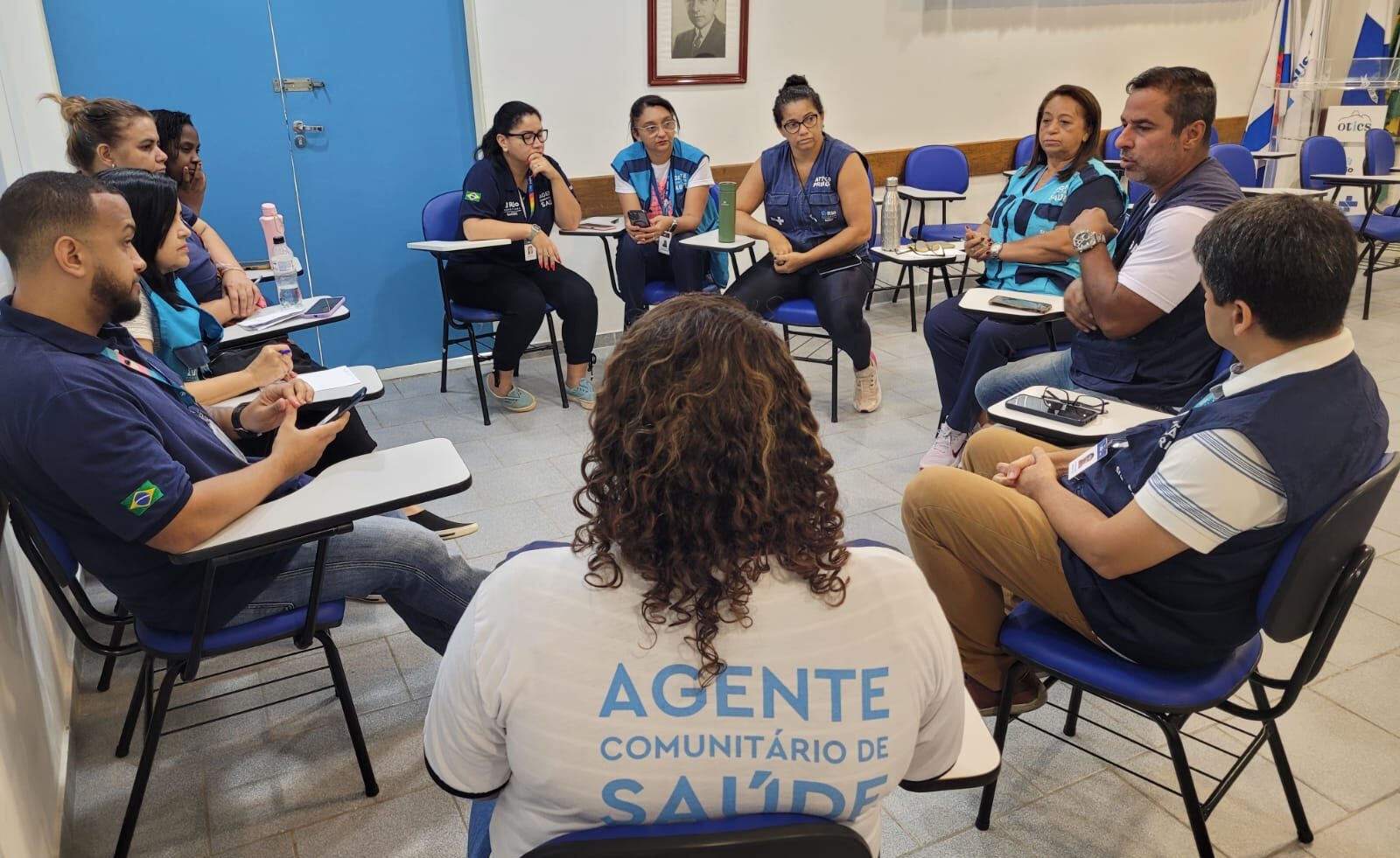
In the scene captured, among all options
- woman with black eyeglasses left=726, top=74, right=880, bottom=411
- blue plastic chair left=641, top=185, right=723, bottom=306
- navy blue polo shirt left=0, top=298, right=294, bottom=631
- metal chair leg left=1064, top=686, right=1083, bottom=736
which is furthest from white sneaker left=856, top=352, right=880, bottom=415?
navy blue polo shirt left=0, top=298, right=294, bottom=631

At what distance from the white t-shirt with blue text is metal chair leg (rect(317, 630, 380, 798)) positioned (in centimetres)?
93

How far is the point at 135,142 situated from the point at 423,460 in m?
1.80

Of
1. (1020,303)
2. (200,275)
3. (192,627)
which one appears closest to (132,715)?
(192,627)

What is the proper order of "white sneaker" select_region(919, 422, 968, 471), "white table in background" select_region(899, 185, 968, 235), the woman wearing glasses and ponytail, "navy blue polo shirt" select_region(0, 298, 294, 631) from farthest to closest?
"white table in background" select_region(899, 185, 968, 235)
the woman wearing glasses and ponytail
"white sneaker" select_region(919, 422, 968, 471)
"navy blue polo shirt" select_region(0, 298, 294, 631)

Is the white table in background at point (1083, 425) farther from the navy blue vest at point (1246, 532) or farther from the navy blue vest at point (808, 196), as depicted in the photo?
the navy blue vest at point (808, 196)

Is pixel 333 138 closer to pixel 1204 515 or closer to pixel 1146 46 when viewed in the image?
pixel 1204 515

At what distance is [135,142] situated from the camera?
2.72 meters

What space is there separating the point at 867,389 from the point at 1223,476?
259cm

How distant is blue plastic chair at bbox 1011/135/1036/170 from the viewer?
215 inches

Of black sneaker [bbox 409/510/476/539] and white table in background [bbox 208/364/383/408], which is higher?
white table in background [bbox 208/364/383/408]

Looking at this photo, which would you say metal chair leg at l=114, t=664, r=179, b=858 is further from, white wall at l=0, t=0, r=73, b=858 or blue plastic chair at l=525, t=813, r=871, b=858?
blue plastic chair at l=525, t=813, r=871, b=858

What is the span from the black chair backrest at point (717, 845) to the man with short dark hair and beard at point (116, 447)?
97 cm

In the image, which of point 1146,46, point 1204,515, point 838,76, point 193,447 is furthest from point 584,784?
point 1146,46

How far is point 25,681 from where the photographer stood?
163 centimetres
